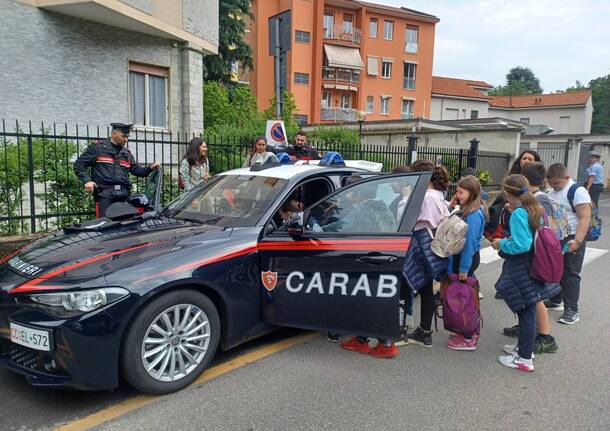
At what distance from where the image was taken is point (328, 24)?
38750 mm

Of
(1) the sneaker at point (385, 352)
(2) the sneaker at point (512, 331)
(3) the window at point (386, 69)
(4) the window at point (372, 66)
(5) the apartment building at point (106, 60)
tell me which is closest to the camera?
(1) the sneaker at point (385, 352)

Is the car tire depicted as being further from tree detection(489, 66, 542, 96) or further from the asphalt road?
tree detection(489, 66, 542, 96)

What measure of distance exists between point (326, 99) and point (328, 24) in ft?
19.4

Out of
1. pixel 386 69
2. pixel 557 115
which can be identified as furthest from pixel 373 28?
pixel 557 115

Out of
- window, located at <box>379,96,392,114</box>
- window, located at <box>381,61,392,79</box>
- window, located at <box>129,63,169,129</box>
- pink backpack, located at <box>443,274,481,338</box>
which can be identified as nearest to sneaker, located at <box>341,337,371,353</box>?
pink backpack, located at <box>443,274,481,338</box>

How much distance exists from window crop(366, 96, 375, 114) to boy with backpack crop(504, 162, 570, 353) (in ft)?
124

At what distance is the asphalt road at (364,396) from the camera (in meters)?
2.91

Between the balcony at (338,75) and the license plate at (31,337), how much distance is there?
37774 millimetres

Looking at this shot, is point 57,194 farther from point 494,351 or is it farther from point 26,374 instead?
point 494,351

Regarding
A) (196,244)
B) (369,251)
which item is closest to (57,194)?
(196,244)

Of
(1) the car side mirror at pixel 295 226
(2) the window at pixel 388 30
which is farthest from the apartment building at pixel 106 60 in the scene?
(2) the window at pixel 388 30

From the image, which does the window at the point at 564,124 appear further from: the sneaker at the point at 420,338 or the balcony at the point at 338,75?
the sneaker at the point at 420,338

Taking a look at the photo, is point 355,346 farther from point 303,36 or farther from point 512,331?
point 303,36

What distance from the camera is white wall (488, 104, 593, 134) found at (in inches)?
1828
